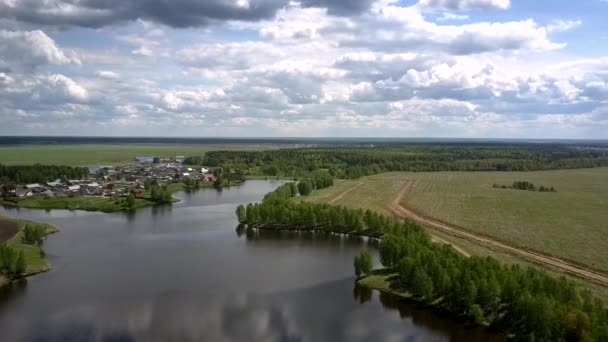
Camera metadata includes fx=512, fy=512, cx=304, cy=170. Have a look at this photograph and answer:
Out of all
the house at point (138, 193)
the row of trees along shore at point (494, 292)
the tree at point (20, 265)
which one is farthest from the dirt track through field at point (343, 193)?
the tree at point (20, 265)

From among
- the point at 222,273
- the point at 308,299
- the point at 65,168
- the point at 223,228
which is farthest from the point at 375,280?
the point at 65,168

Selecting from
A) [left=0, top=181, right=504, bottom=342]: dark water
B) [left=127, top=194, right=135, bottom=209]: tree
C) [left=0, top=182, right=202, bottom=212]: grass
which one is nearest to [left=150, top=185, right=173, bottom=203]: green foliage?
[left=0, top=182, right=202, bottom=212]: grass

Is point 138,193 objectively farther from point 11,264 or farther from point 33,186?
point 11,264

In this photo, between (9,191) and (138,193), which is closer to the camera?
(138,193)

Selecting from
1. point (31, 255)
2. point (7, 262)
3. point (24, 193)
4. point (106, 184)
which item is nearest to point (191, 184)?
point (106, 184)

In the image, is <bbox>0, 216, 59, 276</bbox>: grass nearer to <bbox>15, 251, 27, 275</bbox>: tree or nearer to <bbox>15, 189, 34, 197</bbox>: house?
<bbox>15, 251, 27, 275</bbox>: tree

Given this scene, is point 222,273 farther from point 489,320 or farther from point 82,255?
point 489,320
